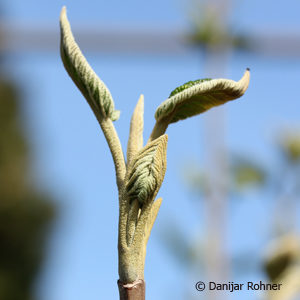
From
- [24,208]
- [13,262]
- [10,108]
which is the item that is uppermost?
[10,108]

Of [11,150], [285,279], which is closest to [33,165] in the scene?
[11,150]

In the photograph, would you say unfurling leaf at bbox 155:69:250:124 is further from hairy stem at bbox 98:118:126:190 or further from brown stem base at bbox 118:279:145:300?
brown stem base at bbox 118:279:145:300

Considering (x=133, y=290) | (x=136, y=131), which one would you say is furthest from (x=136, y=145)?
(x=133, y=290)

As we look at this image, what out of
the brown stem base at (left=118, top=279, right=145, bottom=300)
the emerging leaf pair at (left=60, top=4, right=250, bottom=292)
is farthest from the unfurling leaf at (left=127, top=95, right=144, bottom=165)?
the brown stem base at (left=118, top=279, right=145, bottom=300)

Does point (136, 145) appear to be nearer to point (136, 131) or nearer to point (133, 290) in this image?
point (136, 131)

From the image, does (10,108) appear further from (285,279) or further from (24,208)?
(285,279)

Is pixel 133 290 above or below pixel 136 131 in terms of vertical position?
below
